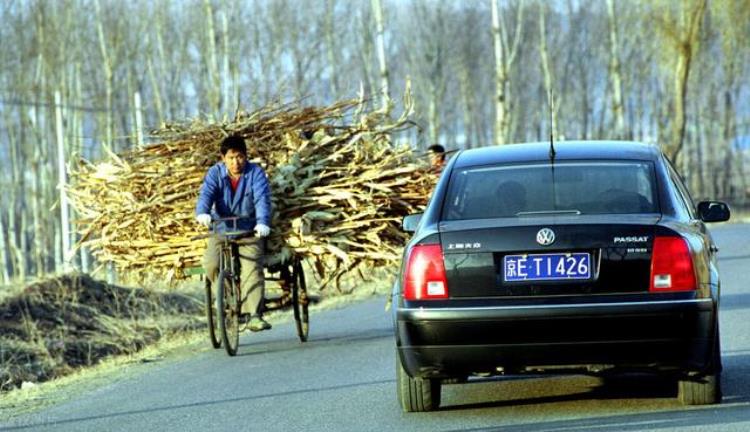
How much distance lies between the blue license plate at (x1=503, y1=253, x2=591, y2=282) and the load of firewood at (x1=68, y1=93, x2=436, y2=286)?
5.44m

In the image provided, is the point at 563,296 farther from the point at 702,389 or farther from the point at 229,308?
the point at 229,308

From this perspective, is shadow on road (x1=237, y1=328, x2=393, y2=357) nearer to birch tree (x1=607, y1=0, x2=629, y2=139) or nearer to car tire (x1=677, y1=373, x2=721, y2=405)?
car tire (x1=677, y1=373, x2=721, y2=405)

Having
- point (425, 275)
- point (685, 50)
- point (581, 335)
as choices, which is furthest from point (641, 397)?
point (685, 50)

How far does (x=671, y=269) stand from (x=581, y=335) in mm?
580

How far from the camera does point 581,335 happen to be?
7641mm

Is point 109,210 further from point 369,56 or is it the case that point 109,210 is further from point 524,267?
point 369,56

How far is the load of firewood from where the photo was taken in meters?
13.4

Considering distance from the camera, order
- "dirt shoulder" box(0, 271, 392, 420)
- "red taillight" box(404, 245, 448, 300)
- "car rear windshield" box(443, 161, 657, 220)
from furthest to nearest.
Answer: "dirt shoulder" box(0, 271, 392, 420), "car rear windshield" box(443, 161, 657, 220), "red taillight" box(404, 245, 448, 300)

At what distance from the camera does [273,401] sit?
9500 millimetres

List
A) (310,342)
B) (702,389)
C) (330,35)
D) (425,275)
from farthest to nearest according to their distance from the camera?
(330,35) < (310,342) < (702,389) < (425,275)

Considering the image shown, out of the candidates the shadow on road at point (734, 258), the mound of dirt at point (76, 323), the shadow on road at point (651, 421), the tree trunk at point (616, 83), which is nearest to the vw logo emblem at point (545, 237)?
the shadow on road at point (651, 421)

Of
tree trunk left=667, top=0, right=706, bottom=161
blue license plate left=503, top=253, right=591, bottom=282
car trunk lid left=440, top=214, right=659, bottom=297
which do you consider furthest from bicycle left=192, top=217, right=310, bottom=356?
tree trunk left=667, top=0, right=706, bottom=161

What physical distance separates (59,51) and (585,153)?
170 ft

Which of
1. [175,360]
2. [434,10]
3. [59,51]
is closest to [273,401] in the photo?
[175,360]
